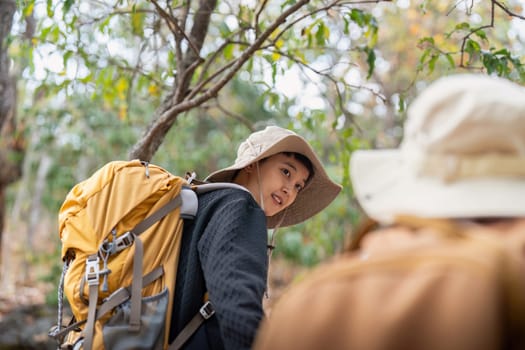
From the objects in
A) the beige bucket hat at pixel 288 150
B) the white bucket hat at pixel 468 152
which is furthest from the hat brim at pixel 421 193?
the beige bucket hat at pixel 288 150

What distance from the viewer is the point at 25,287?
10922mm

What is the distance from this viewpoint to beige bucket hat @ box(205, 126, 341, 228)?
233cm

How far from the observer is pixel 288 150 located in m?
2.40

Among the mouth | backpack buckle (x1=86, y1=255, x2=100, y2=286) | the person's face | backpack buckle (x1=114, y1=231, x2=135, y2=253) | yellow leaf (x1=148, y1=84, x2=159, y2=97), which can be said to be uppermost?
yellow leaf (x1=148, y1=84, x2=159, y2=97)

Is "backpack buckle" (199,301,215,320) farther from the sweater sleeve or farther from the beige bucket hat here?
the beige bucket hat

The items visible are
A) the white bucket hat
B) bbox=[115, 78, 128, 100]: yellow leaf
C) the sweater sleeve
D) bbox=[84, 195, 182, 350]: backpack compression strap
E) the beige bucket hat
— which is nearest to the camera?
the white bucket hat

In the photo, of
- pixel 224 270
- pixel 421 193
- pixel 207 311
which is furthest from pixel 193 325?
pixel 421 193

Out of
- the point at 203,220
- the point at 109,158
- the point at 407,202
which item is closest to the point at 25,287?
the point at 109,158

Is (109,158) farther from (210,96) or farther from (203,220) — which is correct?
(203,220)

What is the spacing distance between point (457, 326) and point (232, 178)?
1705 millimetres

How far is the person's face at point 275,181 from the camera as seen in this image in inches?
94.3

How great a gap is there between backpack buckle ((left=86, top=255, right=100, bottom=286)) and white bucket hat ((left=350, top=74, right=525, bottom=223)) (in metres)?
1.18

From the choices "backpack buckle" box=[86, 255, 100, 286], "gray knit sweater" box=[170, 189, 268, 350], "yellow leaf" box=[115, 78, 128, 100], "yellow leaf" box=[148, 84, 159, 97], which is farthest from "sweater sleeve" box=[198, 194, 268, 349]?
"yellow leaf" box=[115, 78, 128, 100]

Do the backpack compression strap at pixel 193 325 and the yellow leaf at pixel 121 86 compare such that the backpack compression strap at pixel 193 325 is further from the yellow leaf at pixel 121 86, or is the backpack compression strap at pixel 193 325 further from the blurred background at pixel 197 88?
the yellow leaf at pixel 121 86
